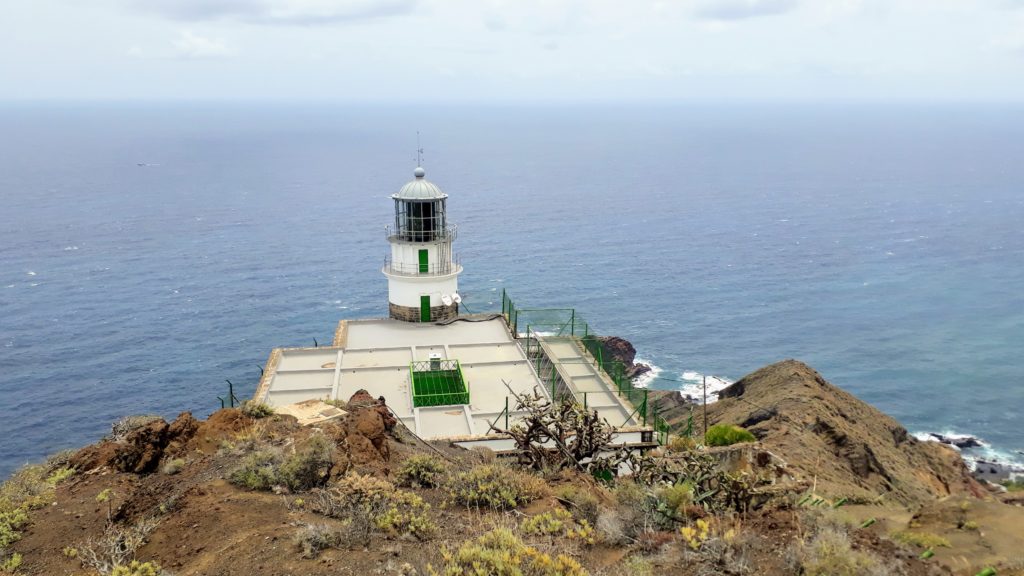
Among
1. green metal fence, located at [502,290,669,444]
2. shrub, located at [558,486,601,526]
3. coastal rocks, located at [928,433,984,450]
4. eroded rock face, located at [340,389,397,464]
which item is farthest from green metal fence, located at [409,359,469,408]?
coastal rocks, located at [928,433,984,450]

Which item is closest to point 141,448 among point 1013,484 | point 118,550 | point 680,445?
point 118,550

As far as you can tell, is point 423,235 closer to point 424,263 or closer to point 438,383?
point 424,263

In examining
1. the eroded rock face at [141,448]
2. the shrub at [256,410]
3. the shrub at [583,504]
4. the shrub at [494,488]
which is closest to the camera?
the shrub at [583,504]

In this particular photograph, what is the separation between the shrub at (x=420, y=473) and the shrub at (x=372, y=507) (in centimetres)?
70

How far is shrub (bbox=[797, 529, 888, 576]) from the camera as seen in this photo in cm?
913

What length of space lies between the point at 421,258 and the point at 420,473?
65.2ft

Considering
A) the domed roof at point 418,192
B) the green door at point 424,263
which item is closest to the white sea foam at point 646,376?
the green door at point 424,263

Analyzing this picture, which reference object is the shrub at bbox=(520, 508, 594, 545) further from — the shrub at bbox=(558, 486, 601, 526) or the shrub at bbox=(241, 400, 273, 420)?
the shrub at bbox=(241, 400, 273, 420)

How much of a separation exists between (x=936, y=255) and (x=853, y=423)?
58.9m

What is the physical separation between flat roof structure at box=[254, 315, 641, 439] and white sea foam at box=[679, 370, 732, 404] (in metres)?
19.6

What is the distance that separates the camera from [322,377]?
28266 mm

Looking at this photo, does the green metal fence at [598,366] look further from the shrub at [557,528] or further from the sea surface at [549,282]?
the sea surface at [549,282]

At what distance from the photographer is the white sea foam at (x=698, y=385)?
49.1 meters

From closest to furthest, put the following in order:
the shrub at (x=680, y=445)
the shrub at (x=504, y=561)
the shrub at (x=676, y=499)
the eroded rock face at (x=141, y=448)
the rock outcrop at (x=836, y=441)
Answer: the shrub at (x=504, y=561) < the shrub at (x=676, y=499) < the eroded rock face at (x=141, y=448) < the shrub at (x=680, y=445) < the rock outcrop at (x=836, y=441)
